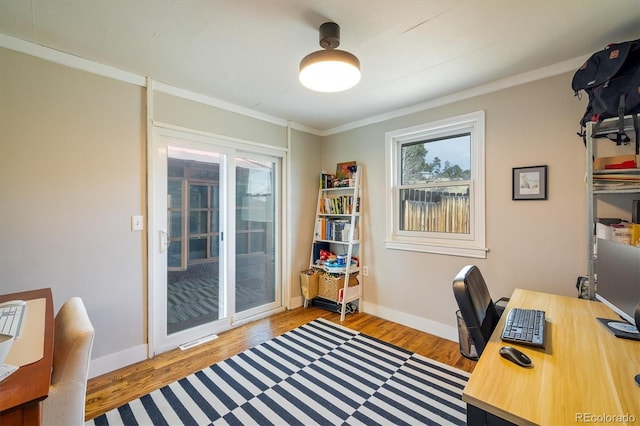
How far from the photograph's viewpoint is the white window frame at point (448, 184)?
8.25 feet

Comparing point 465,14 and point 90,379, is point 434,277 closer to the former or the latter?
point 465,14

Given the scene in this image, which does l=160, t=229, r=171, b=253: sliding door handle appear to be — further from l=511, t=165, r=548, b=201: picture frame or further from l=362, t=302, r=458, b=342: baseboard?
l=511, t=165, r=548, b=201: picture frame

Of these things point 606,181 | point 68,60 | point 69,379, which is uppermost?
point 68,60

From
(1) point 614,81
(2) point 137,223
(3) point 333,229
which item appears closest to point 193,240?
(2) point 137,223

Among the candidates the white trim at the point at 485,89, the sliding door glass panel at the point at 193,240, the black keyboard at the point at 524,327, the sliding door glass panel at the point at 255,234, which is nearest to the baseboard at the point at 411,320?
the sliding door glass panel at the point at 255,234

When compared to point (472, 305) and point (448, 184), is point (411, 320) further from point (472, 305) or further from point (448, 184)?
point (472, 305)

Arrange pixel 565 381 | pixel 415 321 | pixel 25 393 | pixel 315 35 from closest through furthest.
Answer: pixel 25 393 < pixel 565 381 < pixel 315 35 < pixel 415 321

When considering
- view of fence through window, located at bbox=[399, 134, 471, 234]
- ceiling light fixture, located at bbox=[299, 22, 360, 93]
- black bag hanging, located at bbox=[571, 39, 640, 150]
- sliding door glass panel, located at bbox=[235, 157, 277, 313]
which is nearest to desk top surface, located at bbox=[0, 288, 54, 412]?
ceiling light fixture, located at bbox=[299, 22, 360, 93]

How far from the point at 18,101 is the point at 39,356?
A: 180 centimetres

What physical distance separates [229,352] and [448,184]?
8.47 feet

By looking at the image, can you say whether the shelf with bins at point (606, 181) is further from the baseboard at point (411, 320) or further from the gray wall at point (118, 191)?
the baseboard at point (411, 320)

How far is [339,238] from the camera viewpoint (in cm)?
348

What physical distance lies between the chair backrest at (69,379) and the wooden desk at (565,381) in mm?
1382

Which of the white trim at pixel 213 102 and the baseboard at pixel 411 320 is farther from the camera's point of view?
the baseboard at pixel 411 320
